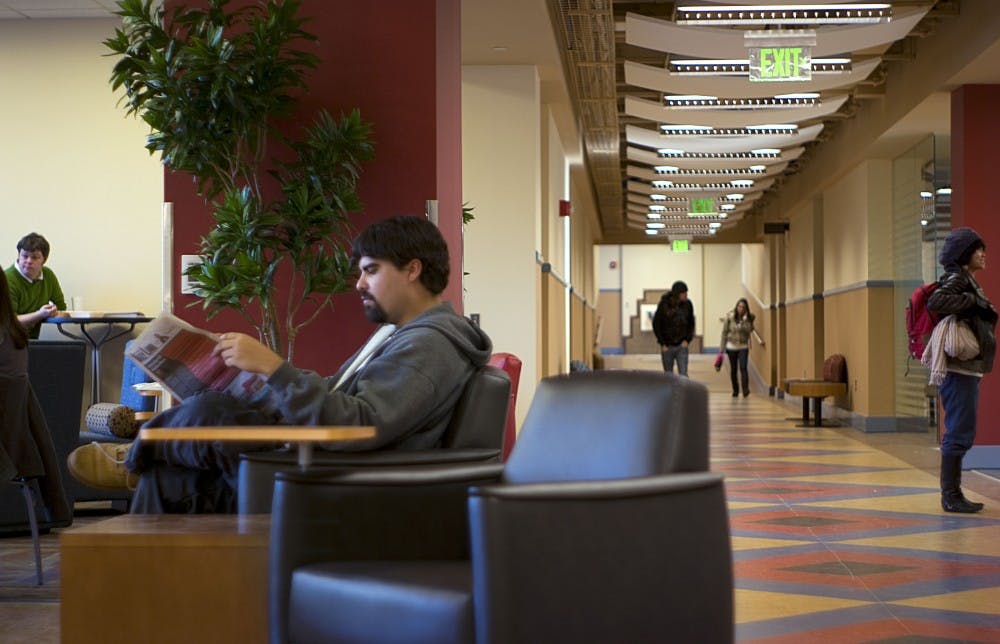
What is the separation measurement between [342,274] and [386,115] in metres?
0.81

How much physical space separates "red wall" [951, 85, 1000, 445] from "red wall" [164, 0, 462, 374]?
555cm

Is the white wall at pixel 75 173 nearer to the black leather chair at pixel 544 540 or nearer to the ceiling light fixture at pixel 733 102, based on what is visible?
the ceiling light fixture at pixel 733 102

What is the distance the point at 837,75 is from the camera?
33.4 feet

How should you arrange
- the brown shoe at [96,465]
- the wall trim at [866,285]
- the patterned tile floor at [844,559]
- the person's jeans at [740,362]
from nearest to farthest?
the patterned tile floor at [844,559] → the brown shoe at [96,465] → the wall trim at [866,285] → the person's jeans at [740,362]

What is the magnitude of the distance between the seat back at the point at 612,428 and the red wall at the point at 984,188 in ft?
24.2

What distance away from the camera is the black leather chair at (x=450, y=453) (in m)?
2.79

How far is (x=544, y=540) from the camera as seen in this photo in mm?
2113

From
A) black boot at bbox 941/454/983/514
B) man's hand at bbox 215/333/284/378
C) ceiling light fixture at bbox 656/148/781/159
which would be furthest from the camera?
ceiling light fixture at bbox 656/148/781/159

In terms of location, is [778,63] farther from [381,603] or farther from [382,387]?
[381,603]

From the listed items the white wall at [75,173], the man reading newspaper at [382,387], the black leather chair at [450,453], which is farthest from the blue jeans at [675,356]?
the black leather chair at [450,453]

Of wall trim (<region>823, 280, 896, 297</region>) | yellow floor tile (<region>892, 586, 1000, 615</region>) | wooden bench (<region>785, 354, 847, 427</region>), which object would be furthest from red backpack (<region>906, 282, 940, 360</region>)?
wooden bench (<region>785, 354, 847, 427</region>)

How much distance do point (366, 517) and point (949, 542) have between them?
149 inches

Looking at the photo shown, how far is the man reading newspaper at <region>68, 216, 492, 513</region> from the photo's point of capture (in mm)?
2859

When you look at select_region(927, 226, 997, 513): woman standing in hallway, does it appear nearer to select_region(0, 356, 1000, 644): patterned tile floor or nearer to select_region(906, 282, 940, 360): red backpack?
select_region(906, 282, 940, 360): red backpack
